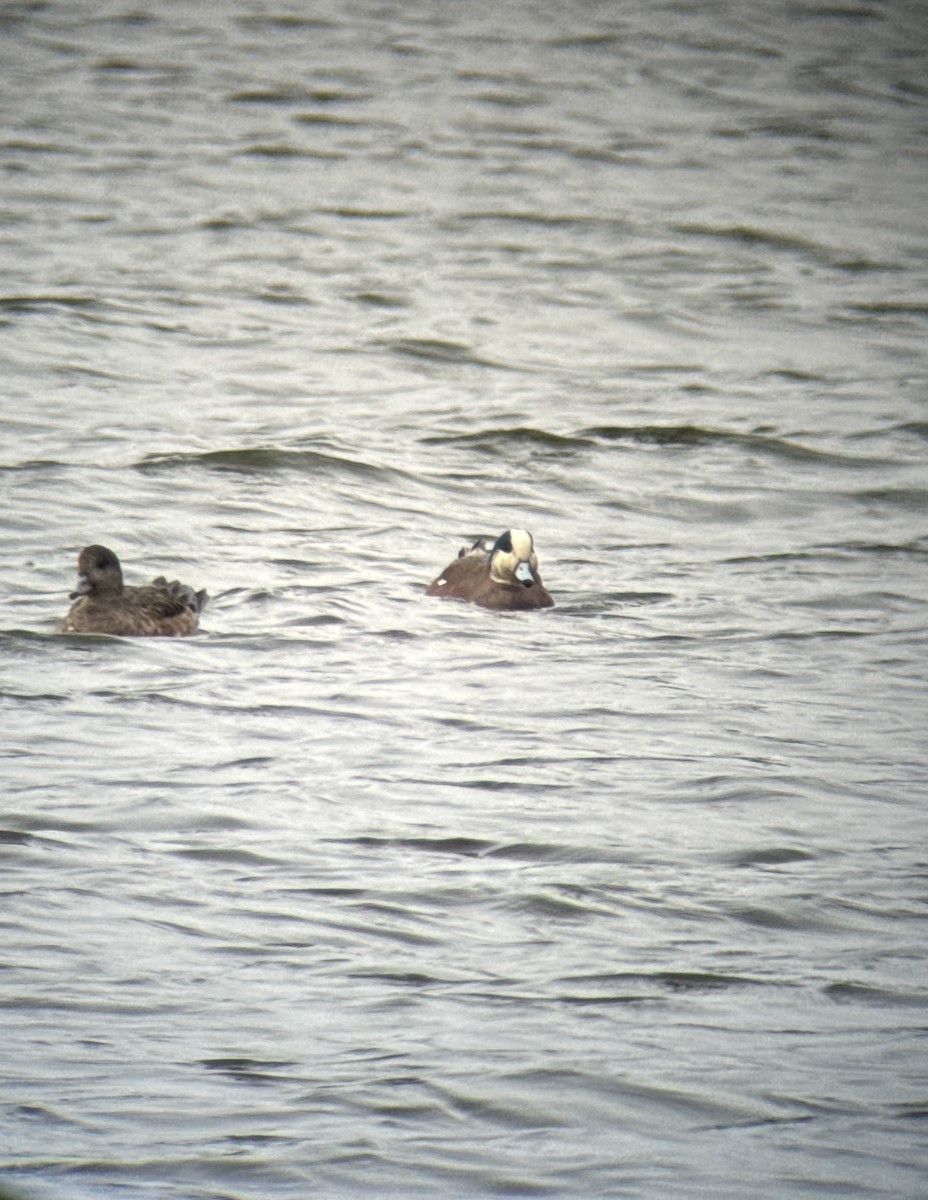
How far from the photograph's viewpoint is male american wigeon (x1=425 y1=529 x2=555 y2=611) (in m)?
11.8

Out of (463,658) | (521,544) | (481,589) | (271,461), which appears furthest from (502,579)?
(271,461)

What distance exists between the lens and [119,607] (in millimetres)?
10836

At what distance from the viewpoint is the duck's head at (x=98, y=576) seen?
1094 cm

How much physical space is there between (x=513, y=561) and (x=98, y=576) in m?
2.27

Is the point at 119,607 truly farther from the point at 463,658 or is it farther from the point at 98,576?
the point at 463,658

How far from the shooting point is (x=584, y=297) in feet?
70.1

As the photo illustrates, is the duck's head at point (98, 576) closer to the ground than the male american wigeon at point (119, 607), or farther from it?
farther from it

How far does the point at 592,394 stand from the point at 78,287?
17.5ft

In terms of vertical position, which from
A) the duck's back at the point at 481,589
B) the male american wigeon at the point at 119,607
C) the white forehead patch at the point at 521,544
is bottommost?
the duck's back at the point at 481,589

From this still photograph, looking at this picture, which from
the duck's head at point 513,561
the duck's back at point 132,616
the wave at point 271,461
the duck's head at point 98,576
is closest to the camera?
the duck's back at point 132,616

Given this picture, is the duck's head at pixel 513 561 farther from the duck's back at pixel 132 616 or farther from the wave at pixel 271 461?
the wave at pixel 271 461

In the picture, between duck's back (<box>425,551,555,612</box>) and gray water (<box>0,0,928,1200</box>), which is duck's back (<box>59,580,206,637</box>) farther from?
duck's back (<box>425,551,555,612</box>)

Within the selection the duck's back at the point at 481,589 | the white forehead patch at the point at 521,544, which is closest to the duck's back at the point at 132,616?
the duck's back at the point at 481,589

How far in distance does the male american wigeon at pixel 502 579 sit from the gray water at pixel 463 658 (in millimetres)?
124
